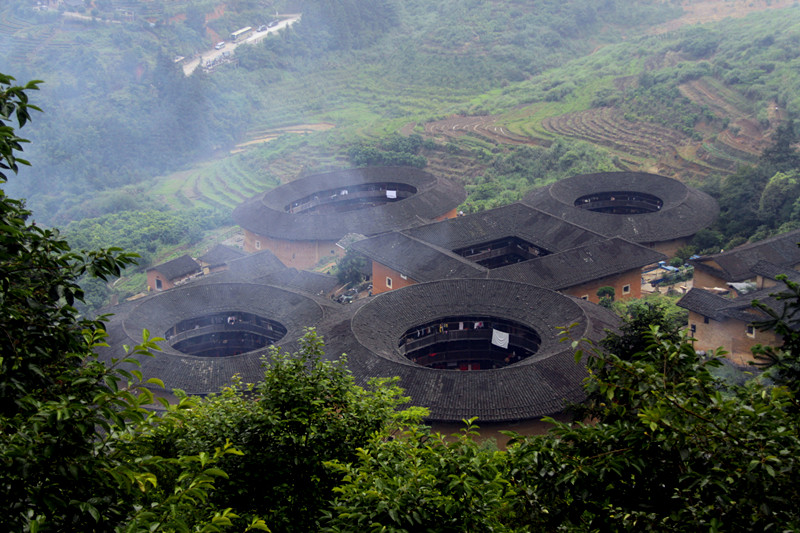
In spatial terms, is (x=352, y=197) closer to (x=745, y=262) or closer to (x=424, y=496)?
(x=745, y=262)

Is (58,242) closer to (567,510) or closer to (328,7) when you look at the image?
(567,510)

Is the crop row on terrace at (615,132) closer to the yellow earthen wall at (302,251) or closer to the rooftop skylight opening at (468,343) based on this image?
the yellow earthen wall at (302,251)

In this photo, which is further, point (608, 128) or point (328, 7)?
point (328, 7)

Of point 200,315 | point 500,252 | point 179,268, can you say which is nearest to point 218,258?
point 179,268

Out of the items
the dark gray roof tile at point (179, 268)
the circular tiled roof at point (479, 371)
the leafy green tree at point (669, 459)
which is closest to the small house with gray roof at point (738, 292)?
the circular tiled roof at point (479, 371)

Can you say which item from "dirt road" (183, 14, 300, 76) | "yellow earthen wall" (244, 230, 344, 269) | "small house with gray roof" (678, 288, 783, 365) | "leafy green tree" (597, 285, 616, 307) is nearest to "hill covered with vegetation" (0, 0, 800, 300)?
"dirt road" (183, 14, 300, 76)

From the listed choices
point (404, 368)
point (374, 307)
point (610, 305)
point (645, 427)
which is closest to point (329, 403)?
point (645, 427)
